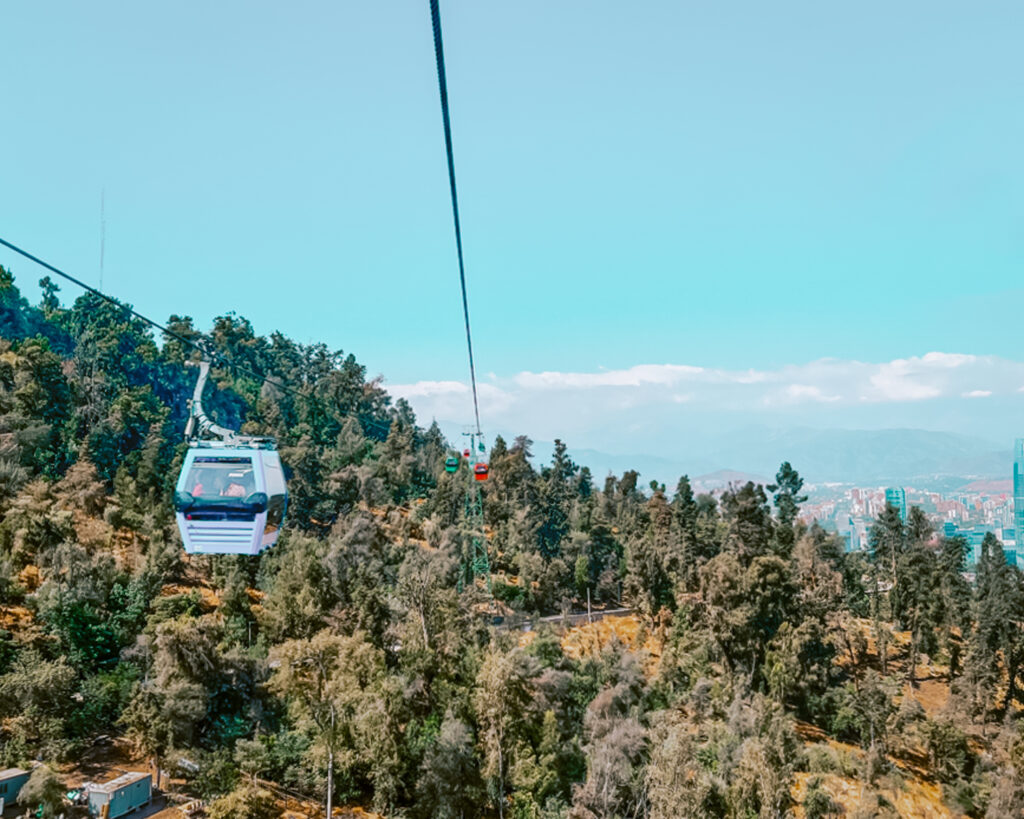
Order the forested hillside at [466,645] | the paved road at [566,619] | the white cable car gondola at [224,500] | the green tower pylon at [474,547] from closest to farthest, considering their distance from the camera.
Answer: the white cable car gondola at [224,500]
the forested hillside at [466,645]
the paved road at [566,619]
the green tower pylon at [474,547]

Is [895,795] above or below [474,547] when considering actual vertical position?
below

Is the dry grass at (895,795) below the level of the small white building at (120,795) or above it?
below

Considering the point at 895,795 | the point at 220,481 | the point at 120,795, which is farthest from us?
the point at 895,795

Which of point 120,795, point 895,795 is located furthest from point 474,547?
point 895,795

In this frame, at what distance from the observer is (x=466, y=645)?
32656 millimetres

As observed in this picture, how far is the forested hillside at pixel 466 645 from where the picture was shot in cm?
2730

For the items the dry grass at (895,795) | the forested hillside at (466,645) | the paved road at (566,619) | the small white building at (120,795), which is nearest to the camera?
the small white building at (120,795)

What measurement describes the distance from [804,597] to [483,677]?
989 inches

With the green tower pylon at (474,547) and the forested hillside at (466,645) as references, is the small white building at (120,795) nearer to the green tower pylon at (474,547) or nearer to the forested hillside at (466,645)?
the forested hillside at (466,645)

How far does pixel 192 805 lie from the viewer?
25969 millimetres

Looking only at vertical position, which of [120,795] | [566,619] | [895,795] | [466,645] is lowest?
[895,795]

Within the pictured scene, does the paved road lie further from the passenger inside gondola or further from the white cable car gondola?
the passenger inside gondola

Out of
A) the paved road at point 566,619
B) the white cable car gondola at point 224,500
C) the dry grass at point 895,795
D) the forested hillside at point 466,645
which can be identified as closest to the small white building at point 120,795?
the forested hillside at point 466,645

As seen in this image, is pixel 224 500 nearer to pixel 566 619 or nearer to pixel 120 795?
pixel 120 795
